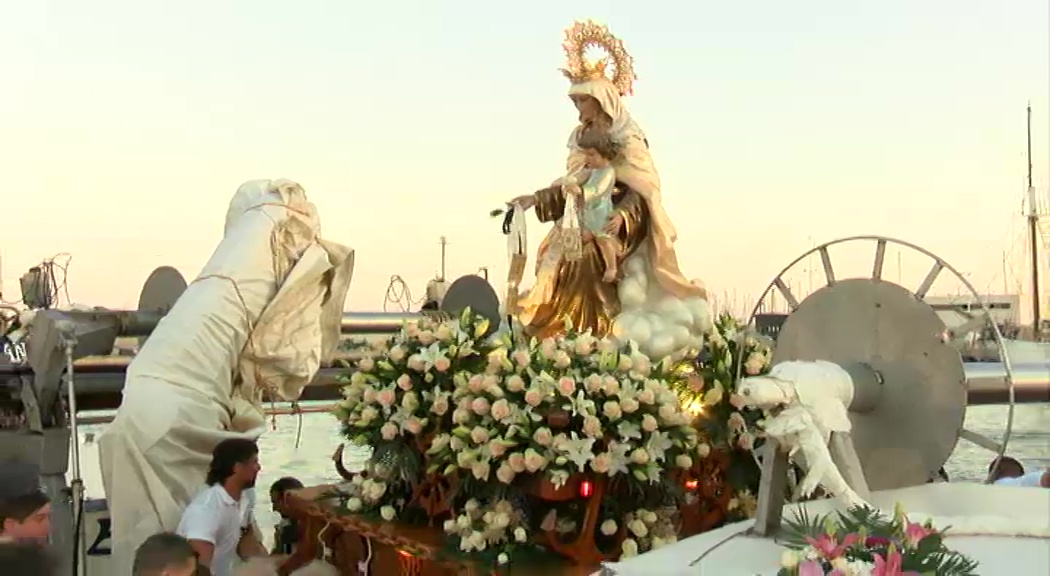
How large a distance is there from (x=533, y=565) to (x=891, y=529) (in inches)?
50.0

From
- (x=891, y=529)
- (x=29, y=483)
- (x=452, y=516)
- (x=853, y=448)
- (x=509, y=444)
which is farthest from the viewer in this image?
(x=29, y=483)

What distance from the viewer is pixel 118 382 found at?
479cm

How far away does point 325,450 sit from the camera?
8.09 m

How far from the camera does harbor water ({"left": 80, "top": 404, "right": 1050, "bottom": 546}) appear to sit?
218 cm

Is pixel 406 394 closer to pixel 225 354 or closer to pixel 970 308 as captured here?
pixel 225 354

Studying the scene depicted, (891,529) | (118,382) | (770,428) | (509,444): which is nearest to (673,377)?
(509,444)

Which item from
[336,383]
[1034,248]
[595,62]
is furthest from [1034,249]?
[336,383]

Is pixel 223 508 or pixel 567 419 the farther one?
pixel 223 508

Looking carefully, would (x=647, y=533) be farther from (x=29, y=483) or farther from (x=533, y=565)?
(x=29, y=483)

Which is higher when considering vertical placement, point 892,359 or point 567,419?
point 892,359

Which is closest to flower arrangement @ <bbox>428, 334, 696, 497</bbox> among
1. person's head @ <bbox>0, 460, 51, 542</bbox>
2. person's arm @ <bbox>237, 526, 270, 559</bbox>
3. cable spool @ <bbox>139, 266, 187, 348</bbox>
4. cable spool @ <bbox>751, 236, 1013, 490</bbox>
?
cable spool @ <bbox>751, 236, 1013, 490</bbox>

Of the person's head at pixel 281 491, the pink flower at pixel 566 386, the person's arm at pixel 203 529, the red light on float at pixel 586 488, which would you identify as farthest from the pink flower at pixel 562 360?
the person's head at pixel 281 491

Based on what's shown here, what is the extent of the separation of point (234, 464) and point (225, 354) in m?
0.94

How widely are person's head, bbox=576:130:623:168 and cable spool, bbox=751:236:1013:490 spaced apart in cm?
139
